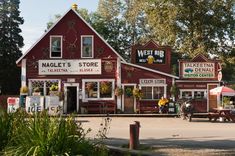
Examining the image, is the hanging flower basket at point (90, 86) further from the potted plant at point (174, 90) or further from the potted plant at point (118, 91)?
the potted plant at point (174, 90)

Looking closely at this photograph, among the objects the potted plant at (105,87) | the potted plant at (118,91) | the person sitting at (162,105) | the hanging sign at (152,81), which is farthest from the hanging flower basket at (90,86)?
the person sitting at (162,105)

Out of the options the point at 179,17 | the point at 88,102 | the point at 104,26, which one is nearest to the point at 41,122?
the point at 88,102

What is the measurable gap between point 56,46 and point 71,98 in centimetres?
417

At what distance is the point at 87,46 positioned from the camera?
37906 millimetres

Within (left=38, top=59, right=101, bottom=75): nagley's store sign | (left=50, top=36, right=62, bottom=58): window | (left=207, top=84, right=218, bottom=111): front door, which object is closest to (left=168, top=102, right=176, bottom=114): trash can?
(left=207, top=84, right=218, bottom=111): front door

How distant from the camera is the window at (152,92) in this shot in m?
37.6

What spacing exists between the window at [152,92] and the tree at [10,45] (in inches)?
799

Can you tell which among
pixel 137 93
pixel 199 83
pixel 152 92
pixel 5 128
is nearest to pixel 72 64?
pixel 137 93

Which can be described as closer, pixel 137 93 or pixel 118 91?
pixel 118 91

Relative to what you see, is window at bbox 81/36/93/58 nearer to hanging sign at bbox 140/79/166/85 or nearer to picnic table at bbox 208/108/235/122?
hanging sign at bbox 140/79/166/85

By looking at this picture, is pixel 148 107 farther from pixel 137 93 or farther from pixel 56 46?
pixel 56 46

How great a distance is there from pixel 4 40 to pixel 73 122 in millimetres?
48607

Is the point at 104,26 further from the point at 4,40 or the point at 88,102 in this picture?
the point at 88,102

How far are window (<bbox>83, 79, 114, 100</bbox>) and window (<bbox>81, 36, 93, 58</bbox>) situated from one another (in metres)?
2.10
